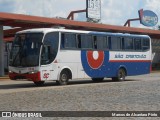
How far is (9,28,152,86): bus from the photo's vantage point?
21.9 meters

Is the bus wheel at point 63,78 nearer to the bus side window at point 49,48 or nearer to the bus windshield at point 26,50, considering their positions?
the bus side window at point 49,48

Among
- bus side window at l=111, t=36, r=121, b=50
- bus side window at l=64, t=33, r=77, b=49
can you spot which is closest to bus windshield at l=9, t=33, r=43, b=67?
bus side window at l=64, t=33, r=77, b=49

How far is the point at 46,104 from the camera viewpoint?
1309cm

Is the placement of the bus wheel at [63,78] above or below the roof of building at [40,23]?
below

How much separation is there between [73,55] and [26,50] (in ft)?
9.64

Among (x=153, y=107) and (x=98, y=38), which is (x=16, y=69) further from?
(x=153, y=107)

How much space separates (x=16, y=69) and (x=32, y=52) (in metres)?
1.24

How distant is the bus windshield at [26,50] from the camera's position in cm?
2181

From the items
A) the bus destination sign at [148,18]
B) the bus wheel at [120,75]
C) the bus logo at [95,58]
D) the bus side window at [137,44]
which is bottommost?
the bus wheel at [120,75]

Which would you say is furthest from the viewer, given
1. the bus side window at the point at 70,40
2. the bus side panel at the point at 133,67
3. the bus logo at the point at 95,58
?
the bus side panel at the point at 133,67

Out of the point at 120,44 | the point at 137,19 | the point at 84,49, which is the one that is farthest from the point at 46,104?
the point at 137,19

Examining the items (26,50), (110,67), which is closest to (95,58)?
(110,67)

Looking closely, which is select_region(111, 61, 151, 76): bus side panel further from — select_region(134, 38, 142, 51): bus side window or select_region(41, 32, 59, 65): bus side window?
select_region(41, 32, 59, 65): bus side window

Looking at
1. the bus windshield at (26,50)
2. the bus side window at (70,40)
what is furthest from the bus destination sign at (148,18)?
the bus windshield at (26,50)
